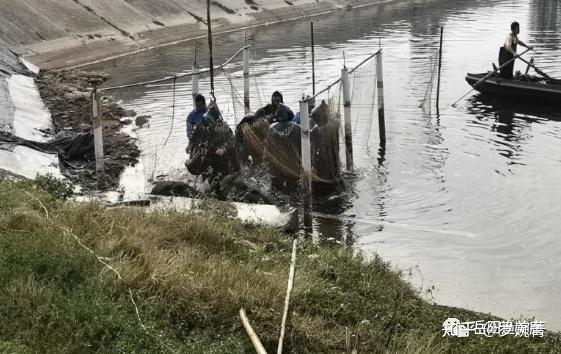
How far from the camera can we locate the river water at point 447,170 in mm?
10977

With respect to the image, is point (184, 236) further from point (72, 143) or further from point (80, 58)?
point (80, 58)

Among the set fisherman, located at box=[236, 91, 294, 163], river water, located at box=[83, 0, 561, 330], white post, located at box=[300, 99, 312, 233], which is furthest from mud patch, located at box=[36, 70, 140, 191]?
white post, located at box=[300, 99, 312, 233]

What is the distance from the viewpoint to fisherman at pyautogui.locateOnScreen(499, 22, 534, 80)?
21.5 metres

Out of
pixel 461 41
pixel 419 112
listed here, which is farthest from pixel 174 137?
pixel 461 41

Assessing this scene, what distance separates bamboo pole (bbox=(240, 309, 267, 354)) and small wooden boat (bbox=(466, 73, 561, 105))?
16022mm

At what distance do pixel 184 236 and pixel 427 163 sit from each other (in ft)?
28.3

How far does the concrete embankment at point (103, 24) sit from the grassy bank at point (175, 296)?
22915 millimetres

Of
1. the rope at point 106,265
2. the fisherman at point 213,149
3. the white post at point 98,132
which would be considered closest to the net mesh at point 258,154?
the fisherman at point 213,149

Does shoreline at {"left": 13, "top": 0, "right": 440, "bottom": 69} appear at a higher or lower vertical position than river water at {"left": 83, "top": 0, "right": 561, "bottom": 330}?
higher

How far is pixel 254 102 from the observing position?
22.6m

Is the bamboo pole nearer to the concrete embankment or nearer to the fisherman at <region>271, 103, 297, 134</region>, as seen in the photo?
the fisherman at <region>271, 103, 297, 134</region>

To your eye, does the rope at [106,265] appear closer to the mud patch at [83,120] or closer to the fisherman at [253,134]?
the mud patch at [83,120]

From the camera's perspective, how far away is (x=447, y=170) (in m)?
16.2

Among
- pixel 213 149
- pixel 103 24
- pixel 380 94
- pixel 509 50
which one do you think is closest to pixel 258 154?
pixel 213 149
